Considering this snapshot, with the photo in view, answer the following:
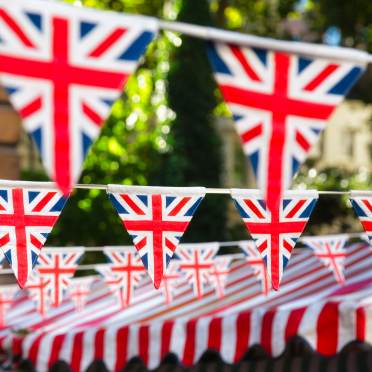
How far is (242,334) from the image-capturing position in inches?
336

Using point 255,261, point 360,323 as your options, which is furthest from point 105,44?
point 255,261

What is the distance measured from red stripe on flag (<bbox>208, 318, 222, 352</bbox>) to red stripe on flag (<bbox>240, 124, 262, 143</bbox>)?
504 centimetres

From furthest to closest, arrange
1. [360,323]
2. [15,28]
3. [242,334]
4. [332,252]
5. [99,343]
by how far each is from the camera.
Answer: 1. [99,343]
2. [332,252]
3. [242,334]
4. [360,323]
5. [15,28]

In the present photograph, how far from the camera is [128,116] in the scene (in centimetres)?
2028

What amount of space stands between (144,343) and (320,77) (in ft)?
18.6

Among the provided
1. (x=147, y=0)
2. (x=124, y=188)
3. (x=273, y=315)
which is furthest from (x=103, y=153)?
(x=124, y=188)

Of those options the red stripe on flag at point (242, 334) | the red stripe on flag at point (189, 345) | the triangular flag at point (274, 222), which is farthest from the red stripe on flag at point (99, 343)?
the triangular flag at point (274, 222)

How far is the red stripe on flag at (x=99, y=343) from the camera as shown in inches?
368

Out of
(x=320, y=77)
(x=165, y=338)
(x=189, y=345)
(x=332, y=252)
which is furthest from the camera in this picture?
(x=165, y=338)

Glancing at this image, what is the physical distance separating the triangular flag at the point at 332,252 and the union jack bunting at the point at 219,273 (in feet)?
4.06

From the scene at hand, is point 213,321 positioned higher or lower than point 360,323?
lower

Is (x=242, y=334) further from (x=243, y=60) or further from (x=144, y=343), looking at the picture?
(x=243, y=60)

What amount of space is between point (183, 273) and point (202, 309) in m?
0.66

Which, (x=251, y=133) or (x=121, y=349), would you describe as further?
(x=121, y=349)
